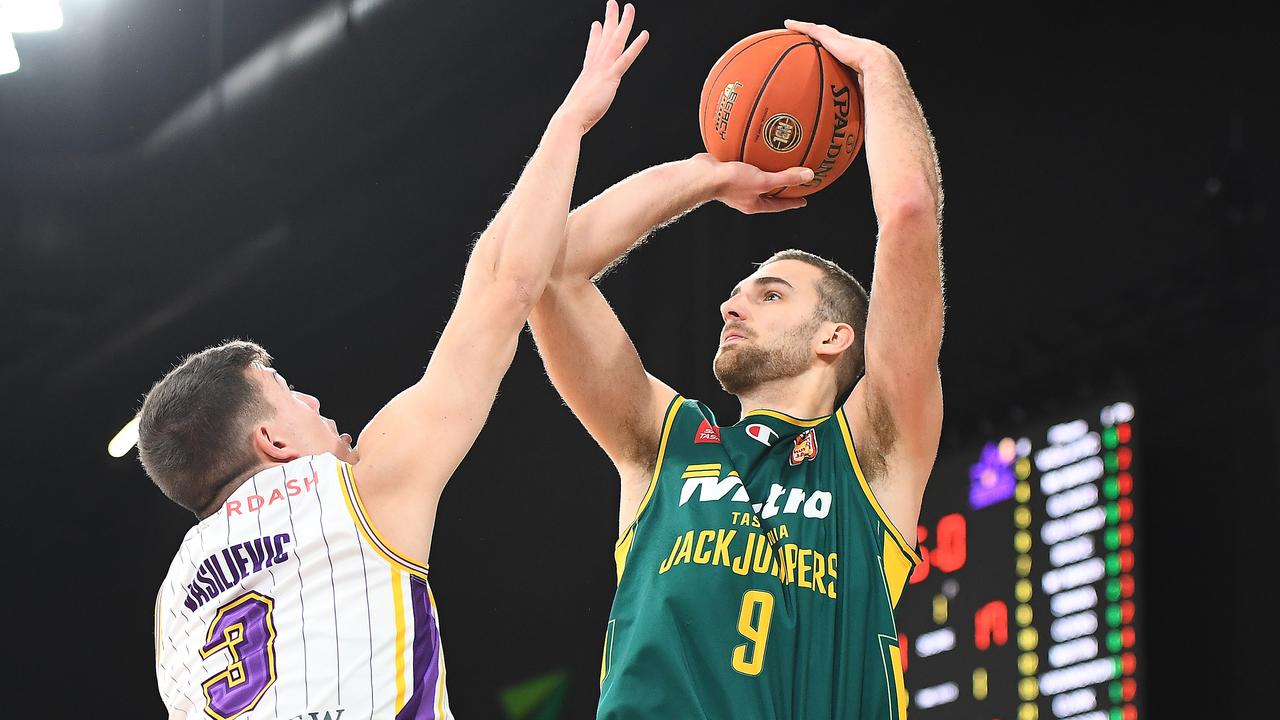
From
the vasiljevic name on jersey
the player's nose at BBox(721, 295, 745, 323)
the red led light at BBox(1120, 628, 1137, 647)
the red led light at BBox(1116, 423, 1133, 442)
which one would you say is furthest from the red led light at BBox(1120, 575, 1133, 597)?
the vasiljevic name on jersey

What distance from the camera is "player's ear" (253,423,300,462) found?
2.70 metres

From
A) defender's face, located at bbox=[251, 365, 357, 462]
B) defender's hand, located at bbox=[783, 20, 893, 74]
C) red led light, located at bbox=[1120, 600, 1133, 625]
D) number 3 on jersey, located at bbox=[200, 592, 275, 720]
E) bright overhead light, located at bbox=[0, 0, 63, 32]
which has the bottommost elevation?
number 3 on jersey, located at bbox=[200, 592, 275, 720]

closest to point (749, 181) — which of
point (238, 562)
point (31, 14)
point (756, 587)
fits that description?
point (756, 587)

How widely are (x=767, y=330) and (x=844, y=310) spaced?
220mm

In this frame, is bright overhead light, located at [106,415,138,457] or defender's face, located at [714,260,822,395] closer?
defender's face, located at [714,260,822,395]

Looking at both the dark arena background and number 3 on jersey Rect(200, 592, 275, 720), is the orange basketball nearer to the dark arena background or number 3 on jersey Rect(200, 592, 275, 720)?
number 3 on jersey Rect(200, 592, 275, 720)

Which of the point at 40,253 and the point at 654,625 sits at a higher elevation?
the point at 40,253

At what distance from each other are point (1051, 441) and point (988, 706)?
93 centimetres

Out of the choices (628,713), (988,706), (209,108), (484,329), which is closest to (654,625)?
(628,713)

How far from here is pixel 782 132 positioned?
344 centimetres

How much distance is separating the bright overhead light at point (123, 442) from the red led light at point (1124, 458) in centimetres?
401

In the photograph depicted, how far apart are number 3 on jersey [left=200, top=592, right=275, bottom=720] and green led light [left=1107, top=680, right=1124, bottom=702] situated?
327 centimetres

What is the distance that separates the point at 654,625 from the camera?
306cm

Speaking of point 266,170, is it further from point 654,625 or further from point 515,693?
point 654,625
